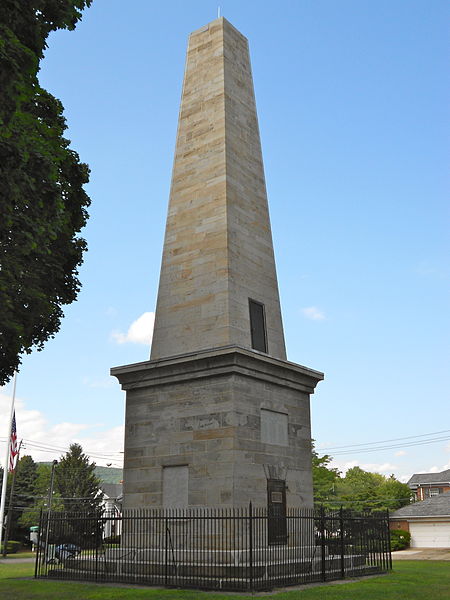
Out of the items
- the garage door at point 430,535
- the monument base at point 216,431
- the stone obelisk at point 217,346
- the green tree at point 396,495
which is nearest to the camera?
the monument base at point 216,431

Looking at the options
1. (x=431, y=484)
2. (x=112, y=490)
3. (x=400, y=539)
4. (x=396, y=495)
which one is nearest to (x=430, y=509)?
(x=400, y=539)

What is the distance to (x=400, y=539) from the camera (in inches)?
1924

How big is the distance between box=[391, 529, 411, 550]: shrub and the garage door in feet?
2.87

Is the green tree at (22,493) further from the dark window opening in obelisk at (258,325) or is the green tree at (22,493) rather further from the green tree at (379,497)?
the dark window opening in obelisk at (258,325)

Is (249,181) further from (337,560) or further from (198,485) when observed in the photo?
(337,560)

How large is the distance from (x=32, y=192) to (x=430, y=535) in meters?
47.2

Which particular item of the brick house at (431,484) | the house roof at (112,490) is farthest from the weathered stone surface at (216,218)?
the house roof at (112,490)

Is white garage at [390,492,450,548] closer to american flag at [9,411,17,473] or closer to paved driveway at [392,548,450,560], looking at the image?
paved driveway at [392,548,450,560]

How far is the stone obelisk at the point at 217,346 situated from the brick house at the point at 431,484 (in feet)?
210

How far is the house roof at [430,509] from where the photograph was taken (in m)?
50.3

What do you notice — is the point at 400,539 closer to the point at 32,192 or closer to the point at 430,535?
the point at 430,535

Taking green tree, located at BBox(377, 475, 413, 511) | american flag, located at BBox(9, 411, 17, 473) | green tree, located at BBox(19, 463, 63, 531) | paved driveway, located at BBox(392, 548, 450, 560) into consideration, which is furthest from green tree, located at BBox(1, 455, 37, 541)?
green tree, located at BBox(377, 475, 413, 511)

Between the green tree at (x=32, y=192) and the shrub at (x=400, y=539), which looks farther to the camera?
the shrub at (x=400, y=539)

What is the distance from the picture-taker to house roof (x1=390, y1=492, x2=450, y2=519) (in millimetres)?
50281
